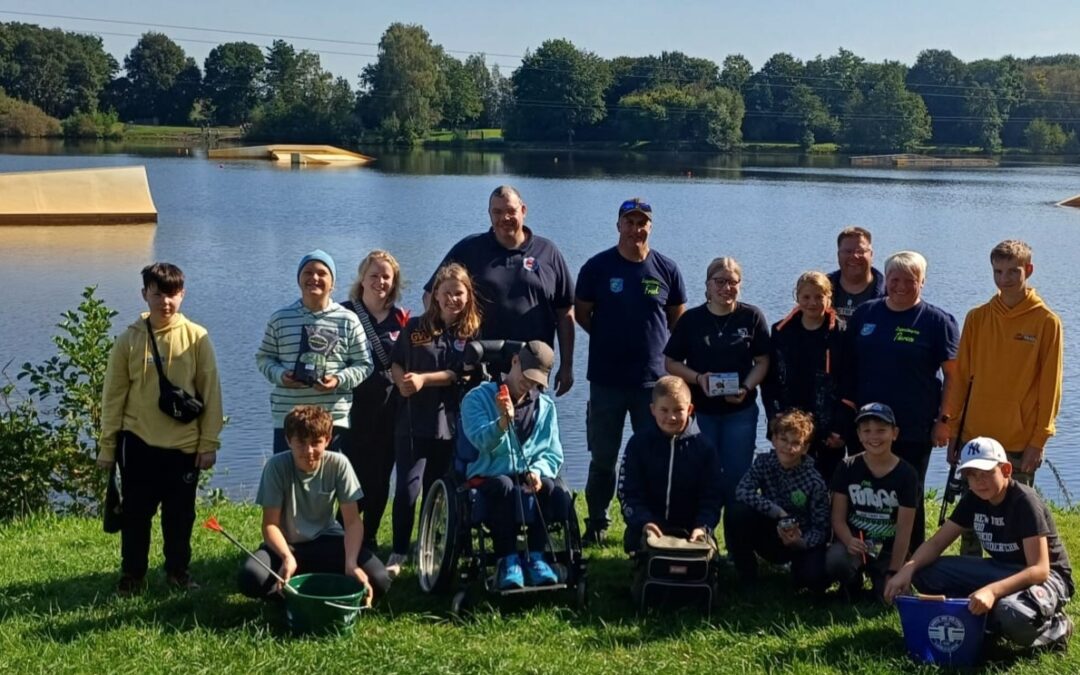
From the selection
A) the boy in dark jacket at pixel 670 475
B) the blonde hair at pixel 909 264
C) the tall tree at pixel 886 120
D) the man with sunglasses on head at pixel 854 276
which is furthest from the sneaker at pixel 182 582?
the tall tree at pixel 886 120

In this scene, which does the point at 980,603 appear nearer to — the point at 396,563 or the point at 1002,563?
the point at 1002,563

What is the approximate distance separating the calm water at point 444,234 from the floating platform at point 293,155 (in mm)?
5678

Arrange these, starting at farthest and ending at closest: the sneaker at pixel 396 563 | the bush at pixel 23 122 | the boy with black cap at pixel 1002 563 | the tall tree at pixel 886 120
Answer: the tall tree at pixel 886 120, the bush at pixel 23 122, the sneaker at pixel 396 563, the boy with black cap at pixel 1002 563

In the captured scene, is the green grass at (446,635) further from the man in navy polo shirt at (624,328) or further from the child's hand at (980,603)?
the man in navy polo shirt at (624,328)

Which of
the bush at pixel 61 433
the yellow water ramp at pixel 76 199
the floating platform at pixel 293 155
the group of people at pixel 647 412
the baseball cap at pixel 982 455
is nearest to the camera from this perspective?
the baseball cap at pixel 982 455

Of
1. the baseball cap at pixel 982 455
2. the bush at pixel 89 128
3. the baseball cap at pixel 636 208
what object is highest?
the bush at pixel 89 128

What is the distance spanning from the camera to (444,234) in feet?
92.8

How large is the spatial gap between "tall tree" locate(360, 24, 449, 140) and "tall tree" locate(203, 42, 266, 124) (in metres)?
22.4

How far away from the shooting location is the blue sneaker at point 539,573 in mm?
4957

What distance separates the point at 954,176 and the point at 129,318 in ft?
196

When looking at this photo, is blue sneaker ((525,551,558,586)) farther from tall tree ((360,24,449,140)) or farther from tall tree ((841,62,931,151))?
tall tree ((841,62,931,151))

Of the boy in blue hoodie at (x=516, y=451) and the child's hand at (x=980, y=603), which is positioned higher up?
the boy in blue hoodie at (x=516, y=451)

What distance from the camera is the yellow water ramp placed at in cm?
2859

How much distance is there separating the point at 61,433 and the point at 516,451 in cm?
376
